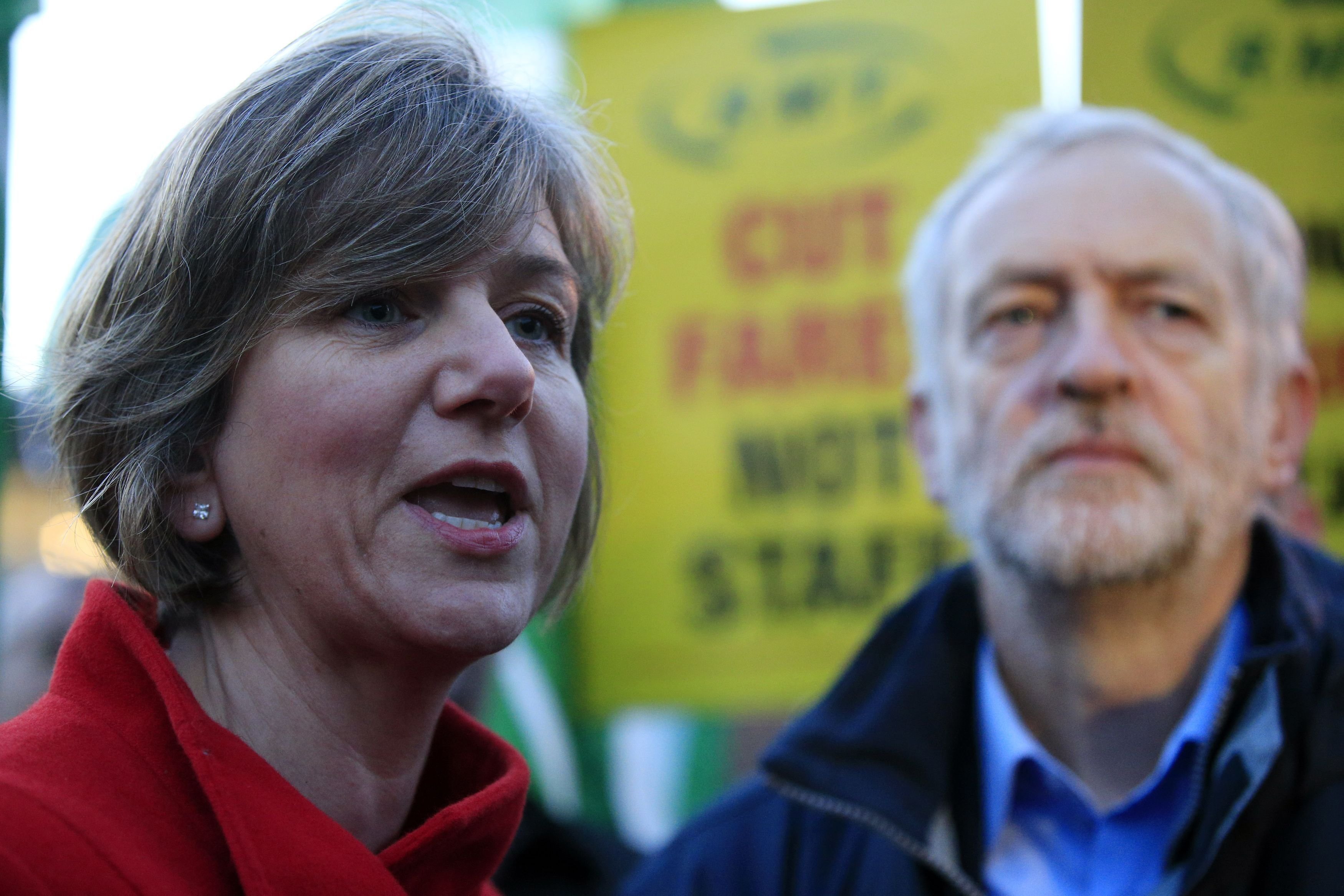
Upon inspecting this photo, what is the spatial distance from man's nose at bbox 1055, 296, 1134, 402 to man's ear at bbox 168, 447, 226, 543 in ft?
5.98

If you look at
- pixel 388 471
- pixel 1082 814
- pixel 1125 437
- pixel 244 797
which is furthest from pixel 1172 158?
pixel 244 797

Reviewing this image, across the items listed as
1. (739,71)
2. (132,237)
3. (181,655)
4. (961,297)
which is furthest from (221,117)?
(739,71)

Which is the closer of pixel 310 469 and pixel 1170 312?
pixel 310 469

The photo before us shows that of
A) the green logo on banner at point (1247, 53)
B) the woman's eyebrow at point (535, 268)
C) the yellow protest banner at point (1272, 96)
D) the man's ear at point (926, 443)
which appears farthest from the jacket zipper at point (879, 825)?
the green logo on banner at point (1247, 53)

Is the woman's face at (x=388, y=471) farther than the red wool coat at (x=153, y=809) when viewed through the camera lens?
Yes

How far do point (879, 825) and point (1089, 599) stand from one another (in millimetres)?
680

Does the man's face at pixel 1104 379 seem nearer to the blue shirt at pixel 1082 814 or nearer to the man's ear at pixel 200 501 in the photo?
the blue shirt at pixel 1082 814

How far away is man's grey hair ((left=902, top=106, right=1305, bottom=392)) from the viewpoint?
278 cm

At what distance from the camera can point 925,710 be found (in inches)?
103

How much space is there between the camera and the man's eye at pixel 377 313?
134 centimetres

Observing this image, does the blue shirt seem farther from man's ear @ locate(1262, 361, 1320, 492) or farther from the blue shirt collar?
man's ear @ locate(1262, 361, 1320, 492)

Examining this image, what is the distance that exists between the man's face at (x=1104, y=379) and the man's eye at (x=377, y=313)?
1.66m

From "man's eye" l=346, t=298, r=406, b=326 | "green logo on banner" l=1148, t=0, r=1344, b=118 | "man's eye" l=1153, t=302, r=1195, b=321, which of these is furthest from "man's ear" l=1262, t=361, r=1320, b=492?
"man's eye" l=346, t=298, r=406, b=326

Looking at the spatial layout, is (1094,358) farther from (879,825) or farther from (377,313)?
(377,313)
